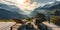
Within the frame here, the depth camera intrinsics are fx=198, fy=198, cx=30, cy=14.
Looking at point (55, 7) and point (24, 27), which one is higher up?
point (55, 7)

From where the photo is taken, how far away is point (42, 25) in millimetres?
7469

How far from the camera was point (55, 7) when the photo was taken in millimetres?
7562

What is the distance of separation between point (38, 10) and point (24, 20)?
0.65 m

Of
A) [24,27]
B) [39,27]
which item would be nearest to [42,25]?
[39,27]

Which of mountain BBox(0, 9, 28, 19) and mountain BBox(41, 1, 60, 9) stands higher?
mountain BBox(41, 1, 60, 9)

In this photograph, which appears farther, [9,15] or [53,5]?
[53,5]

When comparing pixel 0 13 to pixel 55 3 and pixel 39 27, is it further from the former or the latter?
pixel 55 3

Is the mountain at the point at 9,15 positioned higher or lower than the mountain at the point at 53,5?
lower

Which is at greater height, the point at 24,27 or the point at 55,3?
the point at 55,3

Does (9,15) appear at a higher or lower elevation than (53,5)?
lower

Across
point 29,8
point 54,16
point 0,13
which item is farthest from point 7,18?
point 54,16

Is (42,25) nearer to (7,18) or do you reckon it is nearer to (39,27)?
(39,27)

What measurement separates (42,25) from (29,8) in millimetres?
808

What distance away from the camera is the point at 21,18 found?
7.49 m
